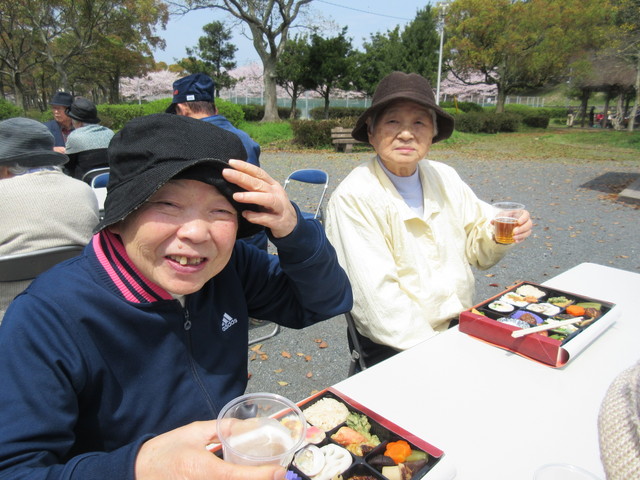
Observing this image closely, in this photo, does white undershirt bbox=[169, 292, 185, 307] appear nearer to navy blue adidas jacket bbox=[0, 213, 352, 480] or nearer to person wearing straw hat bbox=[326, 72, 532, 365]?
navy blue adidas jacket bbox=[0, 213, 352, 480]

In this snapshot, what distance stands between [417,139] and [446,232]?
1.72 ft

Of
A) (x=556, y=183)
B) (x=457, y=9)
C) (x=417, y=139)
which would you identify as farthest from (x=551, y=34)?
(x=417, y=139)

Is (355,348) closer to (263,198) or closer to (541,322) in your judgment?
(541,322)

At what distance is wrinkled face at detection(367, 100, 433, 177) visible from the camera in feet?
7.11

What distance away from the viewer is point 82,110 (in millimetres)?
5141

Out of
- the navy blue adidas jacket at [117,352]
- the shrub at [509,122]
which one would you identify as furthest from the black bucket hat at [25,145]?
the shrub at [509,122]

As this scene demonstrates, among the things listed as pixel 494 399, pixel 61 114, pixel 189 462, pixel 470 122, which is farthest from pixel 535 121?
pixel 189 462

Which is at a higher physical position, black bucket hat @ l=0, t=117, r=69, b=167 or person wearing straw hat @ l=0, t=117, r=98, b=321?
black bucket hat @ l=0, t=117, r=69, b=167

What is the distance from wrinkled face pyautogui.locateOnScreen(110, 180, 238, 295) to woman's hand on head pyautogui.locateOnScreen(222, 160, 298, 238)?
0.06 metres

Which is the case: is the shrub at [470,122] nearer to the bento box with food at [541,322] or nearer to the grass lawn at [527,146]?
the grass lawn at [527,146]

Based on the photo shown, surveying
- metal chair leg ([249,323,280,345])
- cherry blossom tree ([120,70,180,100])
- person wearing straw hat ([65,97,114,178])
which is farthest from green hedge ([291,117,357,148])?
cherry blossom tree ([120,70,180,100])

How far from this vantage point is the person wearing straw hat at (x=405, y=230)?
6.33 ft

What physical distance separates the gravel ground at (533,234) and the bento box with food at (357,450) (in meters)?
1.85

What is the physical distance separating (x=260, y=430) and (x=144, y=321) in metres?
0.45
